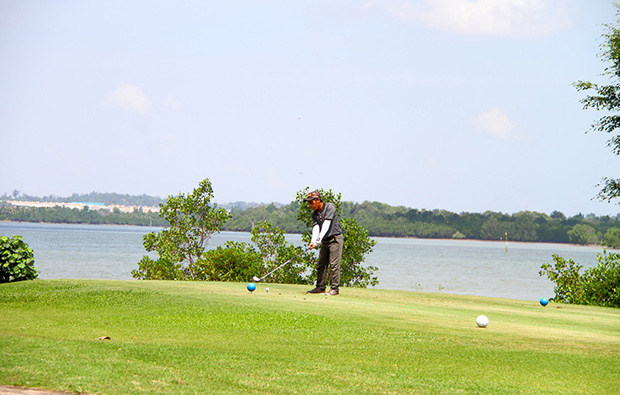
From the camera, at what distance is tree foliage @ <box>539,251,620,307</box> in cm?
2197

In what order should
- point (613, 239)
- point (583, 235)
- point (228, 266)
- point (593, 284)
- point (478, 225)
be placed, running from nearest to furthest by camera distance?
point (593, 284) < point (228, 266) < point (613, 239) < point (583, 235) < point (478, 225)

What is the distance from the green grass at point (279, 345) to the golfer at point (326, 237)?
1.06 m

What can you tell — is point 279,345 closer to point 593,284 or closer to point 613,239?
point 593,284

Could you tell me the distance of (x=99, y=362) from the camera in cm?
759

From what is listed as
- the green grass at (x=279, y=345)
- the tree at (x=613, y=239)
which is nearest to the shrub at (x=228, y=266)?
the green grass at (x=279, y=345)

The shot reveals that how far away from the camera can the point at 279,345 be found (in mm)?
9492

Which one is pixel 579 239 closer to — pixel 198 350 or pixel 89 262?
pixel 89 262

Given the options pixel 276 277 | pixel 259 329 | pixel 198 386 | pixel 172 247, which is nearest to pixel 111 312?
pixel 259 329

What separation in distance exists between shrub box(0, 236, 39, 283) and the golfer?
6561 mm

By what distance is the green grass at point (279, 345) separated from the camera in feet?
24.1

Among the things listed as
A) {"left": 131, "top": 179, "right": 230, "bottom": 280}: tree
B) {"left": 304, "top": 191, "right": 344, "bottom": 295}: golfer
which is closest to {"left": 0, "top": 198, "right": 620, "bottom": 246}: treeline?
{"left": 131, "top": 179, "right": 230, "bottom": 280}: tree

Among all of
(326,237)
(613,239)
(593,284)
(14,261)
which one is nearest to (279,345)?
(326,237)

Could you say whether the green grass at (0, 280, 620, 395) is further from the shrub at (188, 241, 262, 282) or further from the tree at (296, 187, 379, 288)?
the tree at (296, 187, 379, 288)

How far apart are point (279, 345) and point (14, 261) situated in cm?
949
